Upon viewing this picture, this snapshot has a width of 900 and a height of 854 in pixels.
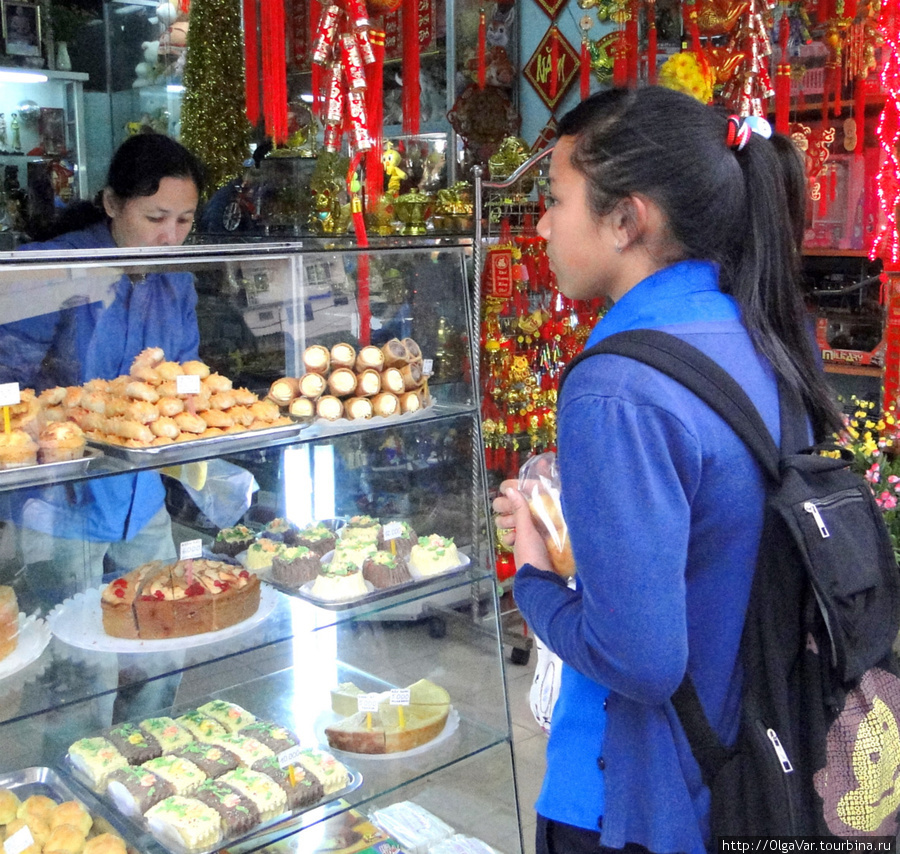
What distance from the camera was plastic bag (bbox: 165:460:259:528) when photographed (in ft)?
6.10

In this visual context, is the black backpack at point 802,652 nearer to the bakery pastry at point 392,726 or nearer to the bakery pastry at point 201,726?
the bakery pastry at point 392,726

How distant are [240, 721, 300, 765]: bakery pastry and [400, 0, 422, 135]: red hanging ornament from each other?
55.2 inches

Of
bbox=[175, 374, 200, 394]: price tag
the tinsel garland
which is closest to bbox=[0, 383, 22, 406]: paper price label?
bbox=[175, 374, 200, 394]: price tag

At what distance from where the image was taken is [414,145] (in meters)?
4.64

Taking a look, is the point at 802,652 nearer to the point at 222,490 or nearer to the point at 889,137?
the point at 222,490

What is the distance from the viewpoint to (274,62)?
7.01 feet

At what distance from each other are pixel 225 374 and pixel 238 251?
25 cm

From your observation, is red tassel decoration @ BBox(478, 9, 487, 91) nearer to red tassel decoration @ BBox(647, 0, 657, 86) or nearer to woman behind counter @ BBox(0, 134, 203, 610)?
red tassel decoration @ BBox(647, 0, 657, 86)

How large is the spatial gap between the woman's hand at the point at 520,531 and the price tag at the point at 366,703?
889 mm

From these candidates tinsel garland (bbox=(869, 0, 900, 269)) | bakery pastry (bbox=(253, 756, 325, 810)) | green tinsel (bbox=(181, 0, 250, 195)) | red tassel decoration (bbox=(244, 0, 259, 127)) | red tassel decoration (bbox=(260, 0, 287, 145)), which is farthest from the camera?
green tinsel (bbox=(181, 0, 250, 195))

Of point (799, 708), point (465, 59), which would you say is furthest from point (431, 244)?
point (465, 59)

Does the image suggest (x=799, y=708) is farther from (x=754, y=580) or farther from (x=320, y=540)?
(x=320, y=540)

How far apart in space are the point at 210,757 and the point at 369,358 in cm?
86

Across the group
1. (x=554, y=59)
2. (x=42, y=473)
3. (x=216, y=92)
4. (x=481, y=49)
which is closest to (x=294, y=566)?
(x=42, y=473)
